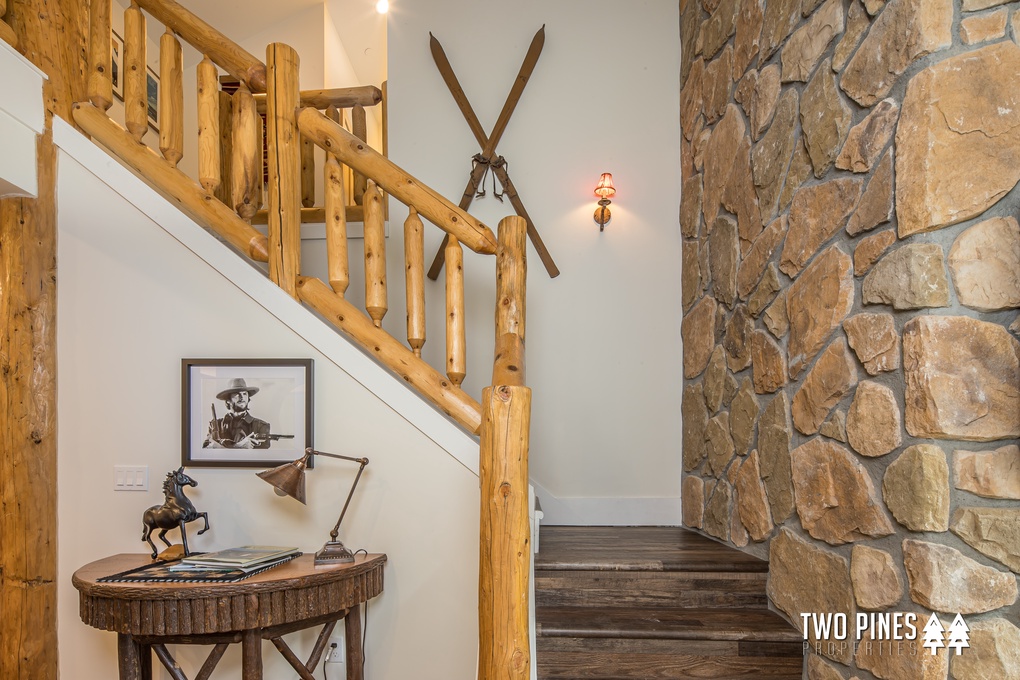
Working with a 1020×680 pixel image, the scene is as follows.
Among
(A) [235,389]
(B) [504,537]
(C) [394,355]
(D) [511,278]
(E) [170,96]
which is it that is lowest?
(B) [504,537]

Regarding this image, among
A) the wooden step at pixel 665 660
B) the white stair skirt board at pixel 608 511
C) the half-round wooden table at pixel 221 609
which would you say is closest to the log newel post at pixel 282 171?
the half-round wooden table at pixel 221 609

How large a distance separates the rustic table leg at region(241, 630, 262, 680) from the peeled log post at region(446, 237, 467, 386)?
1041 mm

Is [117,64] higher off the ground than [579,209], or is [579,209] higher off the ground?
[117,64]

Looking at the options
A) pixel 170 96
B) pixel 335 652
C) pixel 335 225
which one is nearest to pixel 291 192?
pixel 335 225

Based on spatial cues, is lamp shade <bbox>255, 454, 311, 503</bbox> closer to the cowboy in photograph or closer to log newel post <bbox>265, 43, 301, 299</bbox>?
the cowboy in photograph

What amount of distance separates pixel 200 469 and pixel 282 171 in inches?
46.2

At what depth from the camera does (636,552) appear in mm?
2727

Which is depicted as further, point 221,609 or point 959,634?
point 221,609

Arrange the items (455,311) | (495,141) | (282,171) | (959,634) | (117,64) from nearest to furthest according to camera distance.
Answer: (959,634) < (455,311) < (282,171) < (495,141) < (117,64)

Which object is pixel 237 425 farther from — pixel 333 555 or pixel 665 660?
pixel 665 660

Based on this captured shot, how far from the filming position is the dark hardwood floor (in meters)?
2.19

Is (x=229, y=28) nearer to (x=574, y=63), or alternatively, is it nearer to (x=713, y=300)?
(x=574, y=63)

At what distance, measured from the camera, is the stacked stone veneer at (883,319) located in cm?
163

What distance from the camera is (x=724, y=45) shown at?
3.04 metres
